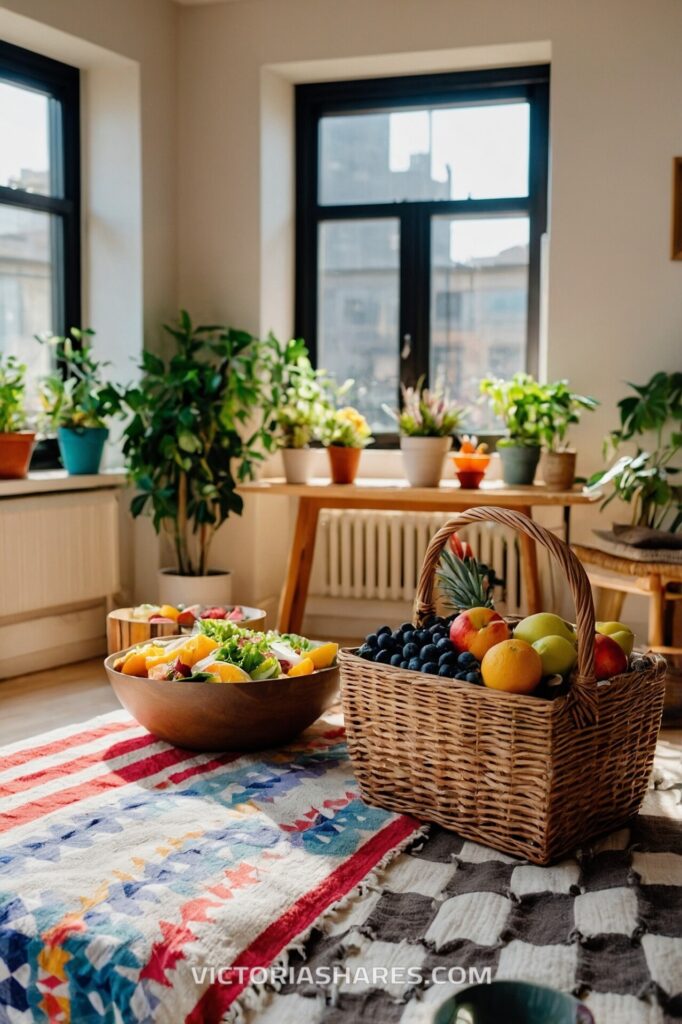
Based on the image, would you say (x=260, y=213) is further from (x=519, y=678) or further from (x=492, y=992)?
(x=492, y=992)

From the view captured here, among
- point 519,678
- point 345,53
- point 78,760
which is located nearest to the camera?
point 519,678

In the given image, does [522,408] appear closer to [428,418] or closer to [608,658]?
[428,418]

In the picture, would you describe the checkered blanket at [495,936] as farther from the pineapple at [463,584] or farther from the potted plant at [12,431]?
Result: the potted plant at [12,431]

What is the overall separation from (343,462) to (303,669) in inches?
68.8

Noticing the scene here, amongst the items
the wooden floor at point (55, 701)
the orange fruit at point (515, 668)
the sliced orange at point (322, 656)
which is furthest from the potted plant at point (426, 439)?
the orange fruit at point (515, 668)

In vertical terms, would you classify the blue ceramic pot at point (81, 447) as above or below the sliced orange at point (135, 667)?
above

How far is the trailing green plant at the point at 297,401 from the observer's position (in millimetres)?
4590

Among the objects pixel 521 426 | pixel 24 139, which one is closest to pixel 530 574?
pixel 521 426

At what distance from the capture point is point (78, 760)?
2.85m

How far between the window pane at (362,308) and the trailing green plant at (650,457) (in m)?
1.17

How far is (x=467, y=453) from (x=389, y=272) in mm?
1245

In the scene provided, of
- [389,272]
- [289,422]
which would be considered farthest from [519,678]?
[389,272]

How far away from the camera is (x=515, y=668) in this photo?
2100 millimetres

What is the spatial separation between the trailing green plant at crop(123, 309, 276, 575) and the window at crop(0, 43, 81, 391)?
489 mm
